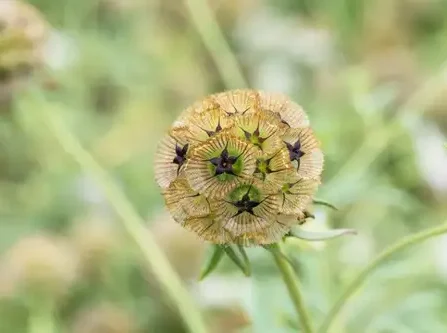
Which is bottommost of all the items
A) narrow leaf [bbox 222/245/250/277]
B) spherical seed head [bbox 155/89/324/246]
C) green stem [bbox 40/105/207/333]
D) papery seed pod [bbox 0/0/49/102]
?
narrow leaf [bbox 222/245/250/277]

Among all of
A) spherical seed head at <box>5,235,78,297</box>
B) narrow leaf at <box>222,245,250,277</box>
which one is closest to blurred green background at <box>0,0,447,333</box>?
spherical seed head at <box>5,235,78,297</box>

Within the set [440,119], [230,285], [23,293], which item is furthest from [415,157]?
[23,293]

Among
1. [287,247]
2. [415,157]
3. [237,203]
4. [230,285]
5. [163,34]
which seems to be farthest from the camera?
[163,34]

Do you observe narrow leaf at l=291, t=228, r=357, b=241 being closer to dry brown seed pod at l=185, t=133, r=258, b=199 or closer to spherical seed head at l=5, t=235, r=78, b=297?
dry brown seed pod at l=185, t=133, r=258, b=199

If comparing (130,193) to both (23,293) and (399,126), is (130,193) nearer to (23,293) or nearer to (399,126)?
(23,293)

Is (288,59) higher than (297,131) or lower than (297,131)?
higher

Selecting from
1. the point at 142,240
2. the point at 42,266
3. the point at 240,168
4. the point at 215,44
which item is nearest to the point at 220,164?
the point at 240,168

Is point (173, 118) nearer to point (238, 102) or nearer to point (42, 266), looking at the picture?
point (42, 266)
